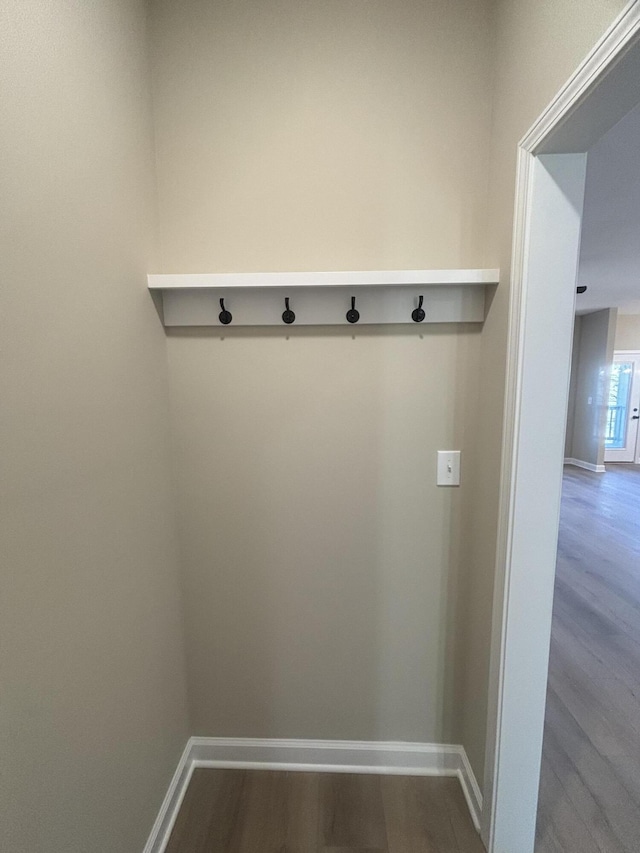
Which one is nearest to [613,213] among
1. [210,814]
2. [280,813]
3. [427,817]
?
[427,817]

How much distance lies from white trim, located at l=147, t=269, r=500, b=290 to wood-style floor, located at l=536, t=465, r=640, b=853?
1939 millimetres

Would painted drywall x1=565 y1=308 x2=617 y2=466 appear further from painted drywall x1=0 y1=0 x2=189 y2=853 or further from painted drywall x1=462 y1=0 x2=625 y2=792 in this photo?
painted drywall x1=0 y1=0 x2=189 y2=853

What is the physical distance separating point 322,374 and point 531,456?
0.71 m

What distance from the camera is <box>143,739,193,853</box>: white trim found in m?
1.21

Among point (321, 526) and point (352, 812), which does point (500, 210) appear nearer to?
point (321, 526)

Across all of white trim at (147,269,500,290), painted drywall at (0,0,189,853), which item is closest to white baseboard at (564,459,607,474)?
white trim at (147,269,500,290)

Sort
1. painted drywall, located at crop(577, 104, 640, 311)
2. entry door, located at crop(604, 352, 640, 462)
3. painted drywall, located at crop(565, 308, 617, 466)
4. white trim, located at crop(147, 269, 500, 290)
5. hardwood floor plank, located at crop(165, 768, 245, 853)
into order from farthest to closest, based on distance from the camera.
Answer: entry door, located at crop(604, 352, 640, 462) → painted drywall, located at crop(565, 308, 617, 466) → painted drywall, located at crop(577, 104, 640, 311) → hardwood floor plank, located at crop(165, 768, 245, 853) → white trim, located at crop(147, 269, 500, 290)

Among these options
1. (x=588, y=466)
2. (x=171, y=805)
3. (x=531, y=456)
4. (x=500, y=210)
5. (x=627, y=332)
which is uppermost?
(x=627, y=332)

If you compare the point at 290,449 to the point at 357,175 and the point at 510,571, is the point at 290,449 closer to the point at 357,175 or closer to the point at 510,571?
the point at 510,571

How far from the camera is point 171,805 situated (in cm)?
134

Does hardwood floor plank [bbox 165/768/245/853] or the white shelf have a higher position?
the white shelf

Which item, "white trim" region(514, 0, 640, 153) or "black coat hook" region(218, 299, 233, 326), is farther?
"black coat hook" region(218, 299, 233, 326)

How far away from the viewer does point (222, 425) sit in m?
1.38

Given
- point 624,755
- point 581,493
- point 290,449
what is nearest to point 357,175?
point 290,449
